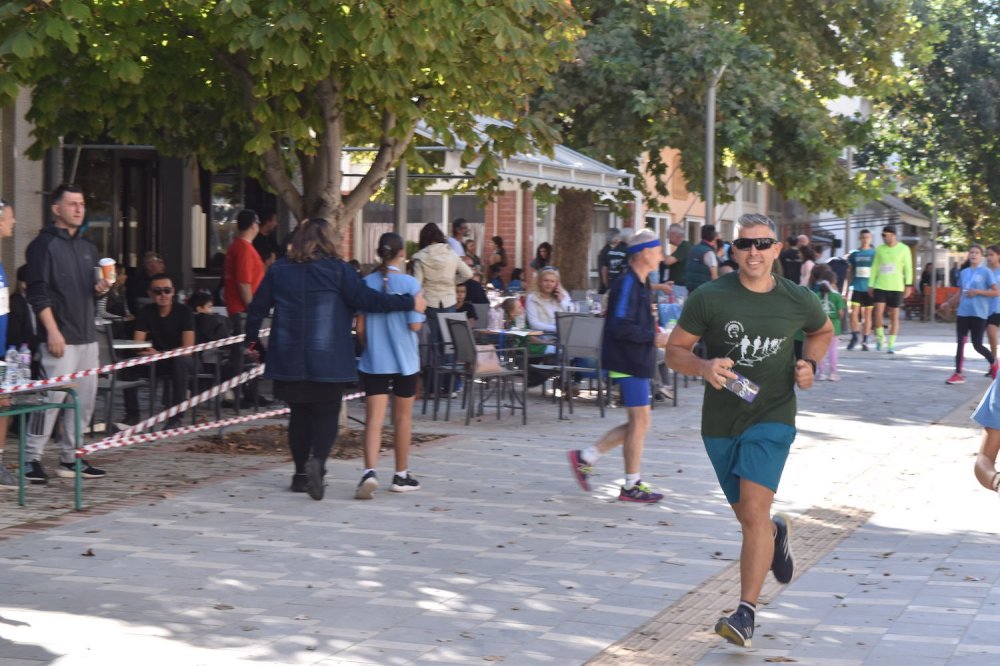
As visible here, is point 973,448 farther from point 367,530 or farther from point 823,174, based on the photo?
point 823,174

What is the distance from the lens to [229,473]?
11.0m

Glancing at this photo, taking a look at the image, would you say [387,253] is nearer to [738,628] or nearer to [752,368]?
[752,368]

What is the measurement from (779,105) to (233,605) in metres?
18.6

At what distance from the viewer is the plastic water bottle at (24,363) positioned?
9430 mm

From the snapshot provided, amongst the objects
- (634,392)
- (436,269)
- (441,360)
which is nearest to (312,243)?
(634,392)

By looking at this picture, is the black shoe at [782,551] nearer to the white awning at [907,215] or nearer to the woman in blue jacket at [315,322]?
the woman in blue jacket at [315,322]

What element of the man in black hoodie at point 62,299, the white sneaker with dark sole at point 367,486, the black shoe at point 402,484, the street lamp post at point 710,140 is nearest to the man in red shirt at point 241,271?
the man in black hoodie at point 62,299

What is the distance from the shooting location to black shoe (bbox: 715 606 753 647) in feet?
20.4

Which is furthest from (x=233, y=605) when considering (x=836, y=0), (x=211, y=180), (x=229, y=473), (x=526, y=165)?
(x=836, y=0)

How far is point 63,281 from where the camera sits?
998cm

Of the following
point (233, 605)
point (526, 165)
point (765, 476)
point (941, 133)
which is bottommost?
point (233, 605)

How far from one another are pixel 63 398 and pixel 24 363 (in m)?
0.37

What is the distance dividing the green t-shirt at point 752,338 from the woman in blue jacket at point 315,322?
372 cm

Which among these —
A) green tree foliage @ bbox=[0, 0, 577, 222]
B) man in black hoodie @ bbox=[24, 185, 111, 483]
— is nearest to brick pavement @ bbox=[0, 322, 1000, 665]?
man in black hoodie @ bbox=[24, 185, 111, 483]
